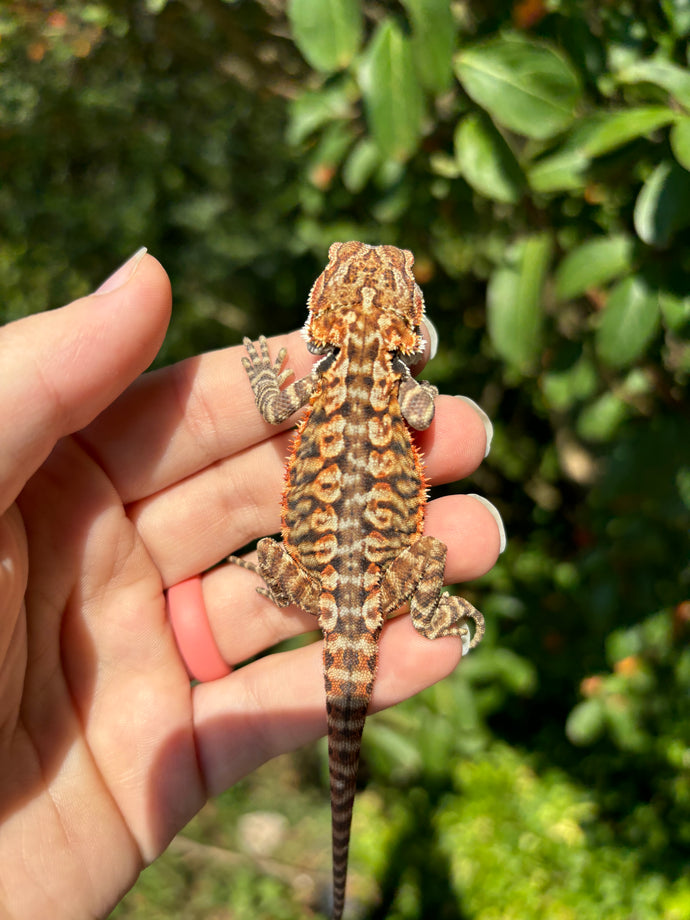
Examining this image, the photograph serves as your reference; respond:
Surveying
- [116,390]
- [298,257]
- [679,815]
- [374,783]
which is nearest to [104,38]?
[298,257]

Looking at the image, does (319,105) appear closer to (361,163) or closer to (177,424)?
(361,163)

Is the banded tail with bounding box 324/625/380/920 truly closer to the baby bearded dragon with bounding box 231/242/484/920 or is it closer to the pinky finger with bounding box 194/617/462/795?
the baby bearded dragon with bounding box 231/242/484/920

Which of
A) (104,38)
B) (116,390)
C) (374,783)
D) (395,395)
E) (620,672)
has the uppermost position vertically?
(104,38)

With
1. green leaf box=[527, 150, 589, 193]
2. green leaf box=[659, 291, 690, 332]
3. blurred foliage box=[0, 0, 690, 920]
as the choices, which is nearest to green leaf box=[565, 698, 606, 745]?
blurred foliage box=[0, 0, 690, 920]

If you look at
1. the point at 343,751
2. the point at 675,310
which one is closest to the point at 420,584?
the point at 343,751

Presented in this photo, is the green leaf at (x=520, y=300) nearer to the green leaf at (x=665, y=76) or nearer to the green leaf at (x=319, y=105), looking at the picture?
the green leaf at (x=665, y=76)

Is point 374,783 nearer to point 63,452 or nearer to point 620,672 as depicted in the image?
point 620,672

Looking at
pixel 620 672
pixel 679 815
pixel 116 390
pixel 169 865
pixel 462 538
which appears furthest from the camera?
pixel 169 865
